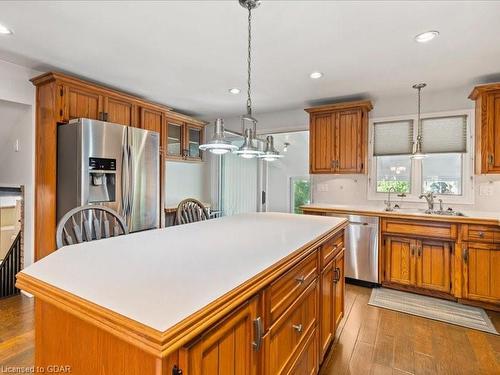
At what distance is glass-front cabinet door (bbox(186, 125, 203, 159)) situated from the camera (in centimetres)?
465

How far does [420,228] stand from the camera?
3.05 m

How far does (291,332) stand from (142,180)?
2564 mm

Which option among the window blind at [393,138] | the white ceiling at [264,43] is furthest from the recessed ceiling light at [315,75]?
the window blind at [393,138]

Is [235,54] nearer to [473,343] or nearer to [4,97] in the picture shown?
[4,97]

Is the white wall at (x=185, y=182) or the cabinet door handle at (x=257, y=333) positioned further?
the white wall at (x=185, y=182)

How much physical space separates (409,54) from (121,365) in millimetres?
2974

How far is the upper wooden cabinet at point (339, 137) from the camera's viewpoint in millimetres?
3666

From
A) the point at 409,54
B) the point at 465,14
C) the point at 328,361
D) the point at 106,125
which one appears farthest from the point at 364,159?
the point at 106,125

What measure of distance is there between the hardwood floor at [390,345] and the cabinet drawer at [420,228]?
0.82 metres

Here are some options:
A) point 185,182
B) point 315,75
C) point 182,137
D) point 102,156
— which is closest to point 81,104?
point 102,156

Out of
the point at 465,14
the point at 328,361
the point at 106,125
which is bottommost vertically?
the point at 328,361

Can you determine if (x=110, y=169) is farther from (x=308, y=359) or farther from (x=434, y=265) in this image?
(x=434, y=265)

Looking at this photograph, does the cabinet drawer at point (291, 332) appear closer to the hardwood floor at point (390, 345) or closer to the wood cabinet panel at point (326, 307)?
the wood cabinet panel at point (326, 307)

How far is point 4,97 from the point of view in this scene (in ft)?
8.95
